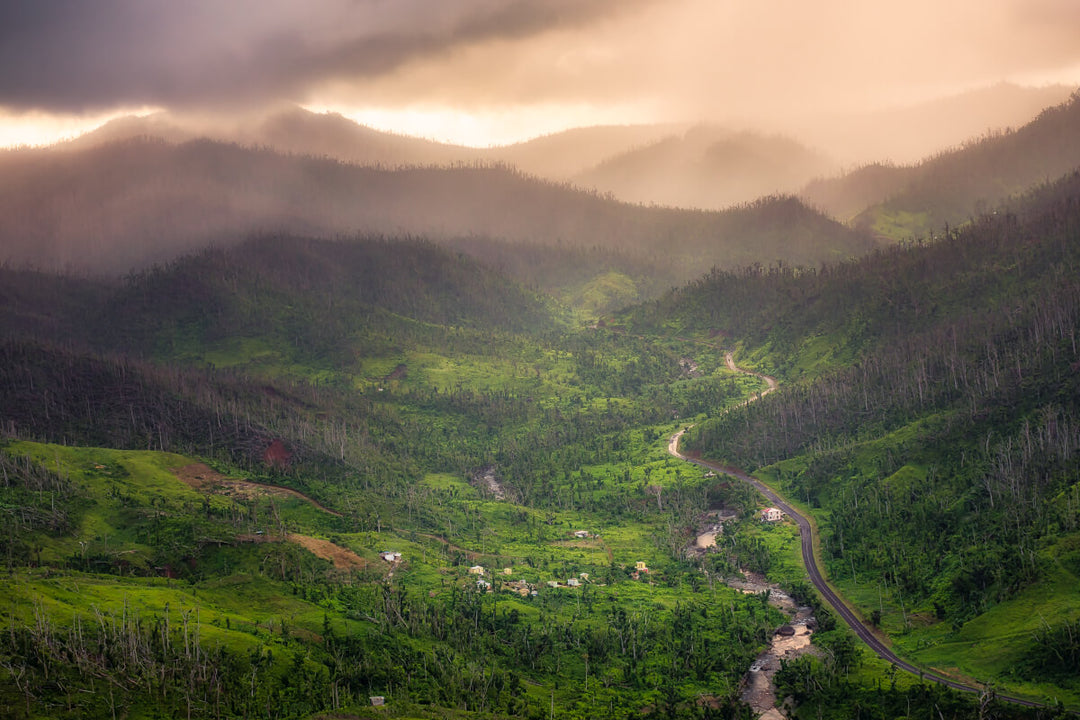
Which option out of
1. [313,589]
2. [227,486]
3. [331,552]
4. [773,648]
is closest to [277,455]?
[227,486]

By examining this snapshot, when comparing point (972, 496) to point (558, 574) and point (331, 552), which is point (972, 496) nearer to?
point (558, 574)

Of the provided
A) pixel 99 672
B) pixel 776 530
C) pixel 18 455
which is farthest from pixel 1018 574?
pixel 18 455

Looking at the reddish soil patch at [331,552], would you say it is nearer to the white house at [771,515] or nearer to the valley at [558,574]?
the valley at [558,574]

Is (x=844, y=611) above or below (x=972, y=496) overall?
below

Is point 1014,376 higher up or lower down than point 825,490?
higher up

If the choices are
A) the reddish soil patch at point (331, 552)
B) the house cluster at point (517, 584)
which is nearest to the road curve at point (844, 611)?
the house cluster at point (517, 584)

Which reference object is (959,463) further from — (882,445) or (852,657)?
(852,657)
